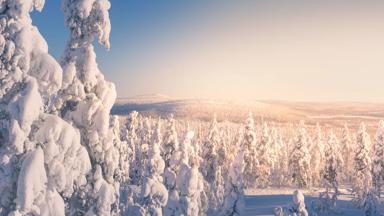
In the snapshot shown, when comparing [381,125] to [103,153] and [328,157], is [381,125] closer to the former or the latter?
[328,157]

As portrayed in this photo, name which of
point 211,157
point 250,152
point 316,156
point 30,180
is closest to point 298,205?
point 30,180

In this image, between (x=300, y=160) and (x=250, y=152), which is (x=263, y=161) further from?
(x=250, y=152)

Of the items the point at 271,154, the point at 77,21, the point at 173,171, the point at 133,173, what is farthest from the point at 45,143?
the point at 271,154

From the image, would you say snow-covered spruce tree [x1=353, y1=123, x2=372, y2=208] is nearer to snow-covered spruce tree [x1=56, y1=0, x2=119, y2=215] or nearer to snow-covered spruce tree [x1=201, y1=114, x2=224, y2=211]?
snow-covered spruce tree [x1=201, y1=114, x2=224, y2=211]

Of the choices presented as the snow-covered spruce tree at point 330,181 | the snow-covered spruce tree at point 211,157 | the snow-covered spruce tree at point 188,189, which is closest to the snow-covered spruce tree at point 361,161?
the snow-covered spruce tree at point 330,181

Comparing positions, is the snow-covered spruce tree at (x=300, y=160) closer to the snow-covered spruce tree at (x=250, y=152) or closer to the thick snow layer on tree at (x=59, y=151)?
the snow-covered spruce tree at (x=250, y=152)

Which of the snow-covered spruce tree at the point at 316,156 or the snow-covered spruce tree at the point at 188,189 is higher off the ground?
the snow-covered spruce tree at the point at 188,189
